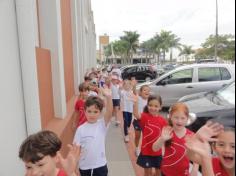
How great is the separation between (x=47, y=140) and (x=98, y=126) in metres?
1.29

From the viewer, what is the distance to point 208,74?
10461 mm

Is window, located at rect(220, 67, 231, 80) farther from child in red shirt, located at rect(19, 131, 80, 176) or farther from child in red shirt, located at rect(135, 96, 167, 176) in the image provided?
child in red shirt, located at rect(19, 131, 80, 176)

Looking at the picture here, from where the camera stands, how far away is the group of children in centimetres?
145

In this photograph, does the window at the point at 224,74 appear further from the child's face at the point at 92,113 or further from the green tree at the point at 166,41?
the green tree at the point at 166,41

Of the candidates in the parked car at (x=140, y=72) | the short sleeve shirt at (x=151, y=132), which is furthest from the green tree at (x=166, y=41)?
the short sleeve shirt at (x=151, y=132)

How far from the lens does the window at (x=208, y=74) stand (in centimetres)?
1043

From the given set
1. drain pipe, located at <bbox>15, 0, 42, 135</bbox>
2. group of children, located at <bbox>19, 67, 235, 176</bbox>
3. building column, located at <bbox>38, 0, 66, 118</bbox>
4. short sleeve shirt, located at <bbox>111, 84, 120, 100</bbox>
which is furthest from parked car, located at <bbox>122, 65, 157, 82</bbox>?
drain pipe, located at <bbox>15, 0, 42, 135</bbox>

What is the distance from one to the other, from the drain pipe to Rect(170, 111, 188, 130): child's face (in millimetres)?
1679

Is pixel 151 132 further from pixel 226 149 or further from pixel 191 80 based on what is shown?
pixel 191 80

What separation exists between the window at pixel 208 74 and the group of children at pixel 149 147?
18.3 feet

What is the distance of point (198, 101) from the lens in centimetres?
538

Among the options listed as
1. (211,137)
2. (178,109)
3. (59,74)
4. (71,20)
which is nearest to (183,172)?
(178,109)

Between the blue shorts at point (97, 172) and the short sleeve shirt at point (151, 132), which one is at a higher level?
the short sleeve shirt at point (151, 132)

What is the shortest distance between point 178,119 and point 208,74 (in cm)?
788
